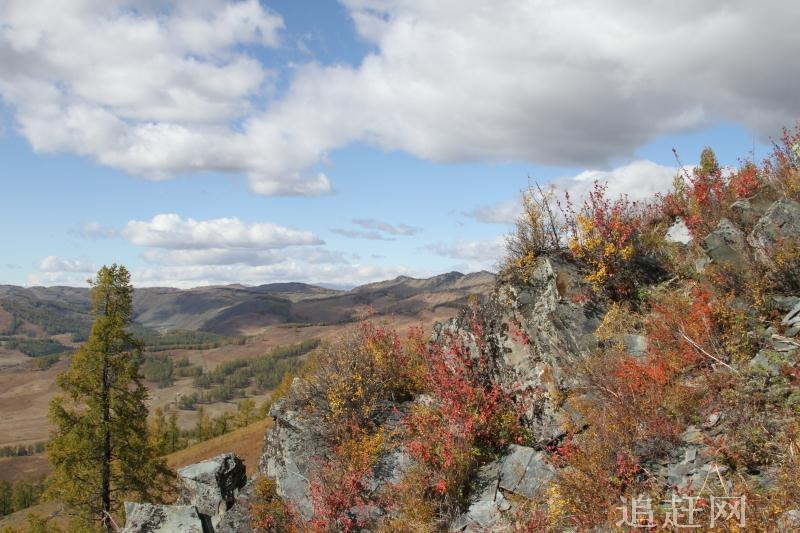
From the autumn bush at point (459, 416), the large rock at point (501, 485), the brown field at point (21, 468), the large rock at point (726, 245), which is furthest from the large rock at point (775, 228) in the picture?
the brown field at point (21, 468)

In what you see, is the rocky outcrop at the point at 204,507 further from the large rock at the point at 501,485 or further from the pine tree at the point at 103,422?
the pine tree at the point at 103,422

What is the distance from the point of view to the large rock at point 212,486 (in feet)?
56.9

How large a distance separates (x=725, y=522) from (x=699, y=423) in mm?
2671

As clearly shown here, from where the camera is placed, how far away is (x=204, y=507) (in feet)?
57.1

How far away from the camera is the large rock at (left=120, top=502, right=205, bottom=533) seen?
15625 mm

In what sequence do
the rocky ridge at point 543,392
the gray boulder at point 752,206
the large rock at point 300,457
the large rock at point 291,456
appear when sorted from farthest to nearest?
the large rock at point 291,456, the gray boulder at point 752,206, the large rock at point 300,457, the rocky ridge at point 543,392

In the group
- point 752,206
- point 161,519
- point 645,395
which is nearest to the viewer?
point 645,395

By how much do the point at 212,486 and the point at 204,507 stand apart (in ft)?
2.32

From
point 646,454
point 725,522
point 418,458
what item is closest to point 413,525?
point 418,458

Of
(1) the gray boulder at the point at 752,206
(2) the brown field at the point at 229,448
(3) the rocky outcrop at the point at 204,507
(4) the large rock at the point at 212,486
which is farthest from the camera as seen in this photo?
(2) the brown field at the point at 229,448

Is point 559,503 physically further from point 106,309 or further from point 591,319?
point 106,309

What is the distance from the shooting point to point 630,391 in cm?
1065

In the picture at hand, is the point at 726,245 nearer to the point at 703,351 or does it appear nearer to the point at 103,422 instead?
the point at 703,351

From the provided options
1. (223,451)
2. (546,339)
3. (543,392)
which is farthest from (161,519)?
(223,451)
